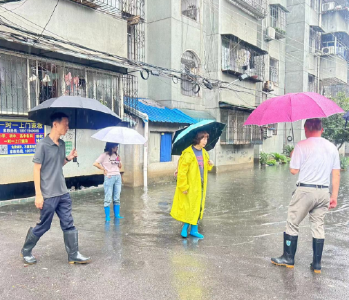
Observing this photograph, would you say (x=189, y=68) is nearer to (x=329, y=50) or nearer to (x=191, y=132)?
(x=191, y=132)

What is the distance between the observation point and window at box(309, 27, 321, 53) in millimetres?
25375

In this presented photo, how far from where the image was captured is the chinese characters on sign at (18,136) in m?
8.10

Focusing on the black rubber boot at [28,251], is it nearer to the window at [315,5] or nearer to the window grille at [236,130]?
the window grille at [236,130]

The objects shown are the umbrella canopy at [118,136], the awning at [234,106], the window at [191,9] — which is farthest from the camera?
the awning at [234,106]

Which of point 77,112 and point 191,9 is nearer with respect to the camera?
point 77,112

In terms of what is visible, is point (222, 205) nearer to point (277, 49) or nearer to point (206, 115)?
point (206, 115)

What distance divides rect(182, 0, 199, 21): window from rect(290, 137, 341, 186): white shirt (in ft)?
41.6

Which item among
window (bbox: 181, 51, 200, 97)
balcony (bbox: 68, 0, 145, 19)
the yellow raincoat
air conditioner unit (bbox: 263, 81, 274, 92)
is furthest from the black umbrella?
air conditioner unit (bbox: 263, 81, 274, 92)

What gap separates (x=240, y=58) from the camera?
16844mm

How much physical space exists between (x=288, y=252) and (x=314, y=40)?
2587 centimetres

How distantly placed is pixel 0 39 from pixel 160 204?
18.1ft

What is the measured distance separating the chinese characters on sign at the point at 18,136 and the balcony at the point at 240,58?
986 centimetres

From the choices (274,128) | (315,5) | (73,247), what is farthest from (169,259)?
(315,5)

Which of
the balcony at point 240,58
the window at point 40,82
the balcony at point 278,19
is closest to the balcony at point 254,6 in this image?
the balcony at point 240,58
